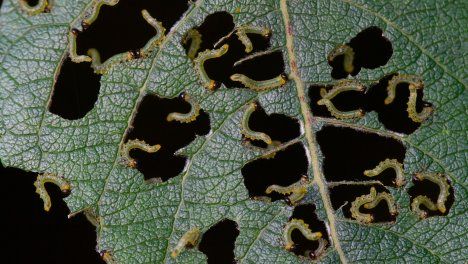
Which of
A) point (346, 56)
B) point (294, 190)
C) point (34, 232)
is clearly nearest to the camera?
point (294, 190)

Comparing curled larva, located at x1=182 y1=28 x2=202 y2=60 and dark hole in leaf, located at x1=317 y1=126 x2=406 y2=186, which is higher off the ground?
curled larva, located at x1=182 y1=28 x2=202 y2=60

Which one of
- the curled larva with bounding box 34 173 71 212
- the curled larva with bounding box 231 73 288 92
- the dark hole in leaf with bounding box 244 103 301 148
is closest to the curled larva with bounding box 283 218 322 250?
the dark hole in leaf with bounding box 244 103 301 148

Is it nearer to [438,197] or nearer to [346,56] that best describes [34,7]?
[346,56]

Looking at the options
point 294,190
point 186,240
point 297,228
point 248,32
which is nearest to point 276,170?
point 294,190

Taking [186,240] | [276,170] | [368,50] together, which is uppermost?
[368,50]

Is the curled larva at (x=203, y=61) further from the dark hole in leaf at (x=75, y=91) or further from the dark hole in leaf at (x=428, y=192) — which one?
the dark hole in leaf at (x=428, y=192)

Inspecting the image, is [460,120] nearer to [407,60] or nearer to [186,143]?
[407,60]

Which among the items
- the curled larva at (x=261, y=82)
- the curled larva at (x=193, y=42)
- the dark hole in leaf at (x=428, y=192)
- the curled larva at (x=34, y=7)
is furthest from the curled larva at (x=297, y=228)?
the curled larva at (x=34, y=7)

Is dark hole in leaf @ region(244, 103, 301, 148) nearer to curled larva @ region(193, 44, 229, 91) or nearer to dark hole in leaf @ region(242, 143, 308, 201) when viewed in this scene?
dark hole in leaf @ region(242, 143, 308, 201)
